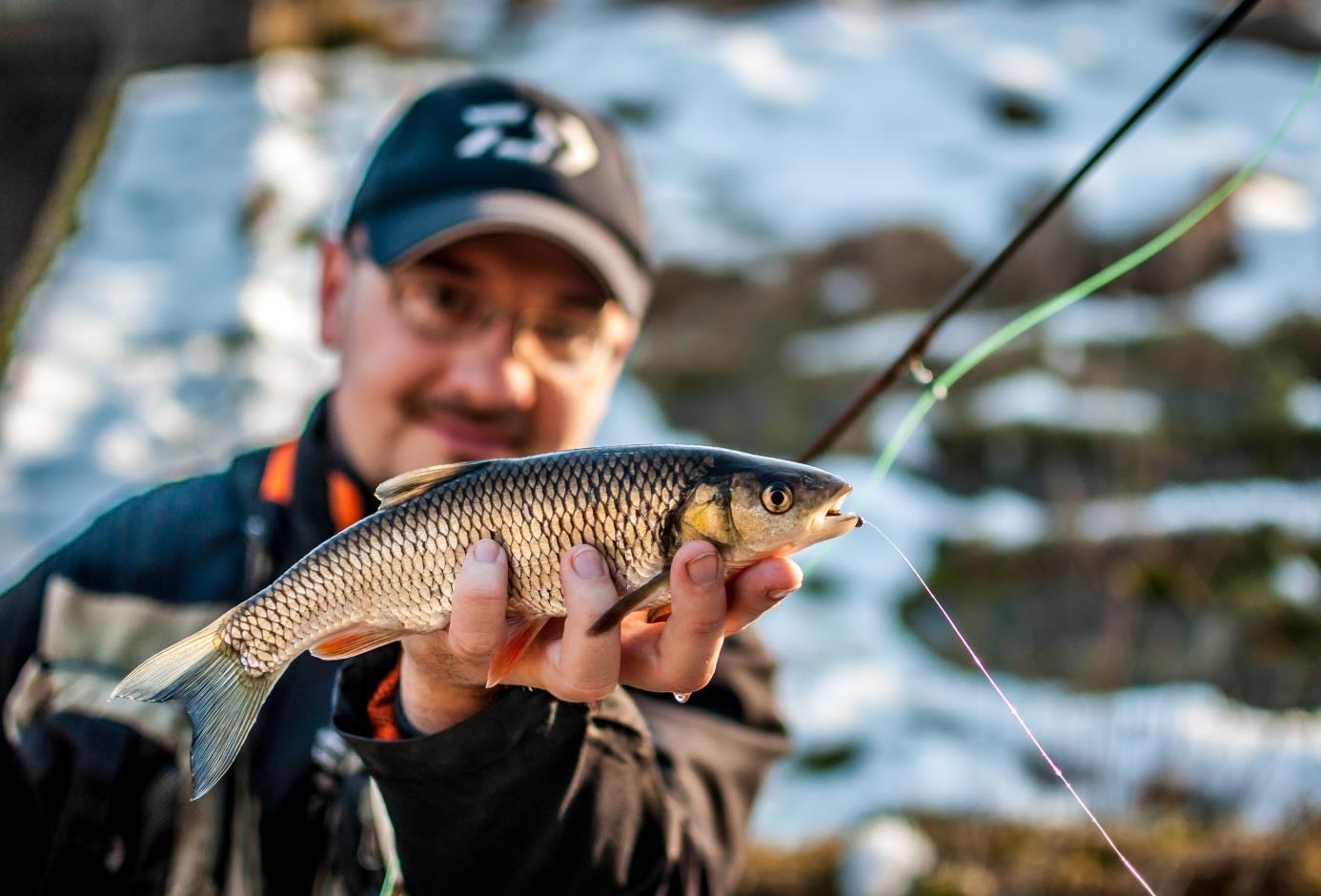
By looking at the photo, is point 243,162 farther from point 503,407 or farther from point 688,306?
point 503,407

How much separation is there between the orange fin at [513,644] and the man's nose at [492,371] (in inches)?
33.7

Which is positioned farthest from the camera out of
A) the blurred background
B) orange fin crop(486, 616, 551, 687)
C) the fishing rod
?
the blurred background

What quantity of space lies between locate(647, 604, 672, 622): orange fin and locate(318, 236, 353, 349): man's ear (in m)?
1.27

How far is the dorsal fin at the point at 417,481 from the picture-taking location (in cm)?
123

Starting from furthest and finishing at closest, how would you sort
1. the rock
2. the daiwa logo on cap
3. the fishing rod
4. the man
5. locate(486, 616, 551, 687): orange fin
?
1. the rock
2. the daiwa logo on cap
3. the fishing rod
4. the man
5. locate(486, 616, 551, 687): orange fin

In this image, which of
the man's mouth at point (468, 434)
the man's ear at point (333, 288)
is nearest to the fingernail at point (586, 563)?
the man's mouth at point (468, 434)

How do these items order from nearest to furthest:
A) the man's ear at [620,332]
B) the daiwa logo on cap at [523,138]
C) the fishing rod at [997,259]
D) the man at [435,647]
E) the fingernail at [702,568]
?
the fingernail at [702,568]
the man at [435,647]
the fishing rod at [997,259]
the daiwa logo on cap at [523,138]
the man's ear at [620,332]

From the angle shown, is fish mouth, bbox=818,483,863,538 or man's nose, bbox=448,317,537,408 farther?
man's nose, bbox=448,317,537,408

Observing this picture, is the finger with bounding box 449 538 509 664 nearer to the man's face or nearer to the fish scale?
the fish scale

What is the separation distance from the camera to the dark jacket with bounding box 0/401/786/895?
1.39 m

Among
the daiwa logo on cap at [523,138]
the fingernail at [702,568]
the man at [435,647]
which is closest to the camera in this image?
the fingernail at [702,568]

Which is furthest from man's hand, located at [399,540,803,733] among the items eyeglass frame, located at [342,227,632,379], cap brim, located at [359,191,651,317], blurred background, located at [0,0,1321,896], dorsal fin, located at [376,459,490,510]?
blurred background, located at [0,0,1321,896]

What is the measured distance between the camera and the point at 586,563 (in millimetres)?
1151

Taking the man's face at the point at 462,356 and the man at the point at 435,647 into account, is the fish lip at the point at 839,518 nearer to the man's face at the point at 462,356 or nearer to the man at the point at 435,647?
the man at the point at 435,647
